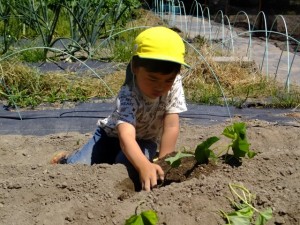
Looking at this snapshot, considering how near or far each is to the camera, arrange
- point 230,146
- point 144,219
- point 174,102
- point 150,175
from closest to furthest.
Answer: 1. point 144,219
2. point 150,175
3. point 230,146
4. point 174,102

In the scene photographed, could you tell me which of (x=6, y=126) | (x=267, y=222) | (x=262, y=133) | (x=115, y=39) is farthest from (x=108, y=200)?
(x=115, y=39)

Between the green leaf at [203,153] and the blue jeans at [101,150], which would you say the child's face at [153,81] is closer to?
the green leaf at [203,153]

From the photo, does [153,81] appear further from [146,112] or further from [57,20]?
[57,20]

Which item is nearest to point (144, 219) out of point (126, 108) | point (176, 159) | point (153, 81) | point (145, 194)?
point (145, 194)

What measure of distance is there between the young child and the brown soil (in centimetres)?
12

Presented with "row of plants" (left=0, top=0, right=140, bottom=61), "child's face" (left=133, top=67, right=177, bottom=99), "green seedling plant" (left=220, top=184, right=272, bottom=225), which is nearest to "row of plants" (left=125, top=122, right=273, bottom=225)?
"green seedling plant" (left=220, top=184, right=272, bottom=225)

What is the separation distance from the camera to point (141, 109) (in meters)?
2.80

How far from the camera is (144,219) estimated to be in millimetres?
1917

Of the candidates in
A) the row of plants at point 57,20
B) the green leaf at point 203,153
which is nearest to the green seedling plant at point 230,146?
the green leaf at point 203,153

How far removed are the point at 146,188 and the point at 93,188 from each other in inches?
8.3

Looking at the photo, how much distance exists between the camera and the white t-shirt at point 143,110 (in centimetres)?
275

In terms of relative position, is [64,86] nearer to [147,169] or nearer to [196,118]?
[196,118]

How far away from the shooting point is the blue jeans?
3.02 m

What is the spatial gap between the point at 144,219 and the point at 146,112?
3.21ft
